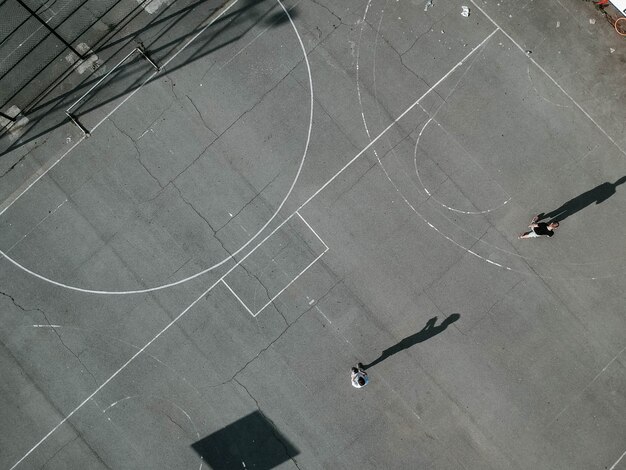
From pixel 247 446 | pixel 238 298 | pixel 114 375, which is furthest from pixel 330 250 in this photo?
pixel 114 375

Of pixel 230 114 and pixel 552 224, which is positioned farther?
pixel 230 114

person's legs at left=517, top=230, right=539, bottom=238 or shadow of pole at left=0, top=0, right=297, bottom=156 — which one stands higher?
shadow of pole at left=0, top=0, right=297, bottom=156

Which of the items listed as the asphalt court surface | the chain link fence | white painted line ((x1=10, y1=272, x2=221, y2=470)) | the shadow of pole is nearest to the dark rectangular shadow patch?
the asphalt court surface

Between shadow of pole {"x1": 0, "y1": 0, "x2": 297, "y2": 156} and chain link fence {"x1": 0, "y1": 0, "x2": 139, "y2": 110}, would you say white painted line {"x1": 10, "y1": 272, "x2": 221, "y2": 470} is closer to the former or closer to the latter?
shadow of pole {"x1": 0, "y1": 0, "x2": 297, "y2": 156}

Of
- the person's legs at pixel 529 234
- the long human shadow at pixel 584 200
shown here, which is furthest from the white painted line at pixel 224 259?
the long human shadow at pixel 584 200

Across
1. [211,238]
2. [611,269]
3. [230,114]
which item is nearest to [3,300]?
[211,238]

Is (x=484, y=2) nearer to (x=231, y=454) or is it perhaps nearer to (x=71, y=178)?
(x=71, y=178)

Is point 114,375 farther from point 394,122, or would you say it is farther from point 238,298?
point 394,122

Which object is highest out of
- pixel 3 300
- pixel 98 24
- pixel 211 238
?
pixel 98 24
